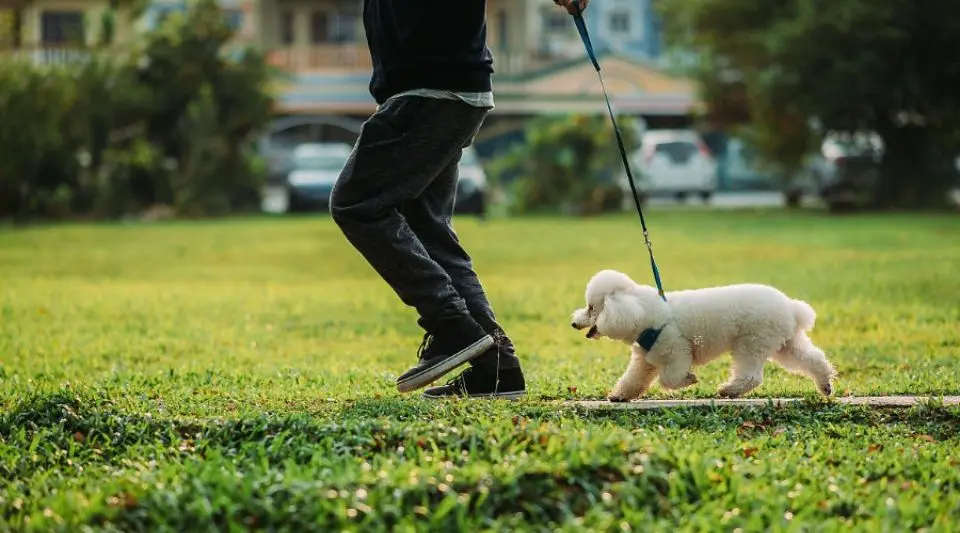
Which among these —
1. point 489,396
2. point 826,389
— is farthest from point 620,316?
point 826,389

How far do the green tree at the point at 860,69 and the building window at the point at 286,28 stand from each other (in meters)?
24.9

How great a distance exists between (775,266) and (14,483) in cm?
1274

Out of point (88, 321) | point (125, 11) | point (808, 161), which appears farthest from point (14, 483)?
point (808, 161)

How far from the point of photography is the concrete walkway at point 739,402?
22.5 ft

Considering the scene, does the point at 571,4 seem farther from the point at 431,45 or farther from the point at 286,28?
the point at 286,28

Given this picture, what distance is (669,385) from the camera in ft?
23.4

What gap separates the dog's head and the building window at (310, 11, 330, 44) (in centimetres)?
5099

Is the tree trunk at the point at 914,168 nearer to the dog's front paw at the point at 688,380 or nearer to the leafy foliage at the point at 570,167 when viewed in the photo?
the leafy foliage at the point at 570,167

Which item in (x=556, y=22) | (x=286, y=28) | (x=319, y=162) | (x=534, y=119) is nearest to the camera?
(x=534, y=119)

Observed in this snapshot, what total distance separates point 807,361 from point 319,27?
51.6 metres

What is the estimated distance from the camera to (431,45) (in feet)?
23.5

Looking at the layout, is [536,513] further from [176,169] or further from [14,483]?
[176,169]

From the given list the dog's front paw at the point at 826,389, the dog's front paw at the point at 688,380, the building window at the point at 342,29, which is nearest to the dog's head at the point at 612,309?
the dog's front paw at the point at 688,380

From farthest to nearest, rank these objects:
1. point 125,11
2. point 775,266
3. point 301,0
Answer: point 301,0 < point 125,11 < point 775,266
